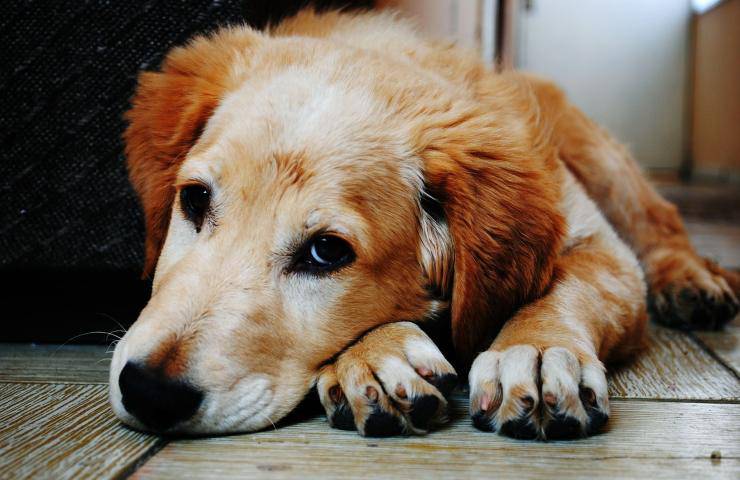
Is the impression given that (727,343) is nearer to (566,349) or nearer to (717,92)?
(566,349)

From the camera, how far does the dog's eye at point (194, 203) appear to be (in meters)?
1.83

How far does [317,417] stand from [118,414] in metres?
0.42

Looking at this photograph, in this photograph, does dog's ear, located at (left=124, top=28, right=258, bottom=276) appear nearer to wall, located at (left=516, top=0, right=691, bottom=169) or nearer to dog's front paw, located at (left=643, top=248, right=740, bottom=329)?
dog's front paw, located at (left=643, top=248, right=740, bottom=329)

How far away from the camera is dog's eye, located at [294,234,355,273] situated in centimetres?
170

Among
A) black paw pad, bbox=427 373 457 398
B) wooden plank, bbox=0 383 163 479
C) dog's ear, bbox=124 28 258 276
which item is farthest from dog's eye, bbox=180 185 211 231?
black paw pad, bbox=427 373 457 398

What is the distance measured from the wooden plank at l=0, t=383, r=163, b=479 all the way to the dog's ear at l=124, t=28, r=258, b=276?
0.54 m

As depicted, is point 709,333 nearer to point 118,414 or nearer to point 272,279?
point 272,279

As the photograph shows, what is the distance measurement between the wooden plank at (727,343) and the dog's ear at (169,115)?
1.66 meters

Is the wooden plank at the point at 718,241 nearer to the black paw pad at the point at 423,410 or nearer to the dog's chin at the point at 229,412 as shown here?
the black paw pad at the point at 423,410

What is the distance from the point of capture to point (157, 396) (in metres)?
1.43

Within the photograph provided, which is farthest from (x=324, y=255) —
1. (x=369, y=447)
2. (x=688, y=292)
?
(x=688, y=292)

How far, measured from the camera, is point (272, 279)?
5.49 ft

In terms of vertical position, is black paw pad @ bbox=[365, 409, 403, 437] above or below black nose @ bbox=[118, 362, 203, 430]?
Result: below

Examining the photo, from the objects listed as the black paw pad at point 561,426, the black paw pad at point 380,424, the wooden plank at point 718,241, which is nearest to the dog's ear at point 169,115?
the black paw pad at point 380,424
